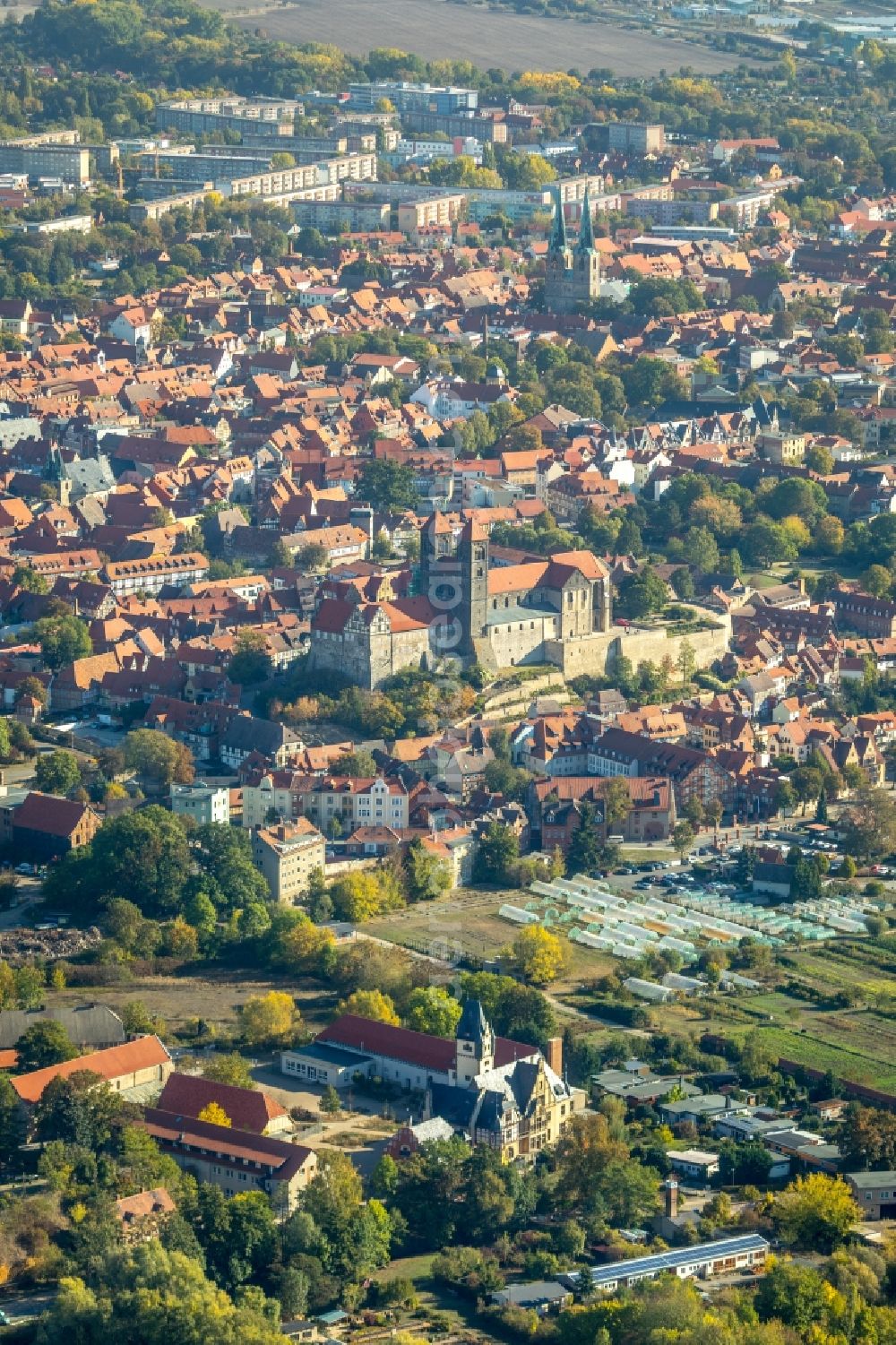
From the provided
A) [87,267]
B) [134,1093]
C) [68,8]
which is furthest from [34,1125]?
[68,8]

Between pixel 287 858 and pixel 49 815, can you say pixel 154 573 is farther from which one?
pixel 287 858

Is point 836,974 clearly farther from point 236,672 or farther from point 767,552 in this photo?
point 767,552

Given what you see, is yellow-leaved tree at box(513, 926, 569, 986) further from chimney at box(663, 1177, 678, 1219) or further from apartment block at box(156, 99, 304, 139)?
apartment block at box(156, 99, 304, 139)

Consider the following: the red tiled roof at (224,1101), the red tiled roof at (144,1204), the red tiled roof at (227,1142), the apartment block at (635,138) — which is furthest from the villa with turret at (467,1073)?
the apartment block at (635,138)

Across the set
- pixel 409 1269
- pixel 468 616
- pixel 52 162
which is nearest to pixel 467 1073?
pixel 409 1269

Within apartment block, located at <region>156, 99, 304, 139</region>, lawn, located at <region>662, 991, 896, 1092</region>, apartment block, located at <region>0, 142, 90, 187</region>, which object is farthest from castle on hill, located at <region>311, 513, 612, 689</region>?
apartment block, located at <region>156, 99, 304, 139</region>
